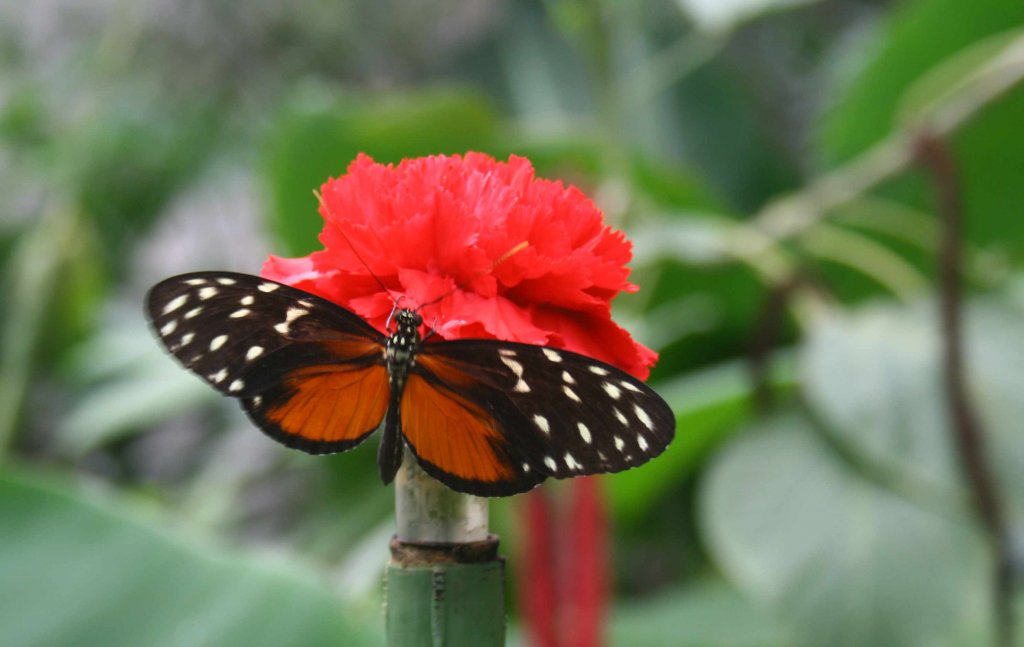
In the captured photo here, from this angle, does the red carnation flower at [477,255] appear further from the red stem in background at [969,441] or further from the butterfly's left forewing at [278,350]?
the red stem in background at [969,441]

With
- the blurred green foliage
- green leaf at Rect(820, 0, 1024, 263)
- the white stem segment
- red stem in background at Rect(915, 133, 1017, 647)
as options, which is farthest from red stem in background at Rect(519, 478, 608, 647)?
green leaf at Rect(820, 0, 1024, 263)

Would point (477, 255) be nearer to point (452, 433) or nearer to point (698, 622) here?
point (452, 433)

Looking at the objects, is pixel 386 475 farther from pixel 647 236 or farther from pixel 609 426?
pixel 647 236

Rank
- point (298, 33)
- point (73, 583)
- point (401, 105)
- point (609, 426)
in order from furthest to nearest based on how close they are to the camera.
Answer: point (298, 33) → point (401, 105) → point (73, 583) → point (609, 426)

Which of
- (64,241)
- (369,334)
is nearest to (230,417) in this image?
(64,241)

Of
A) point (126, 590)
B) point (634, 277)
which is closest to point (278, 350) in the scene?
point (126, 590)
